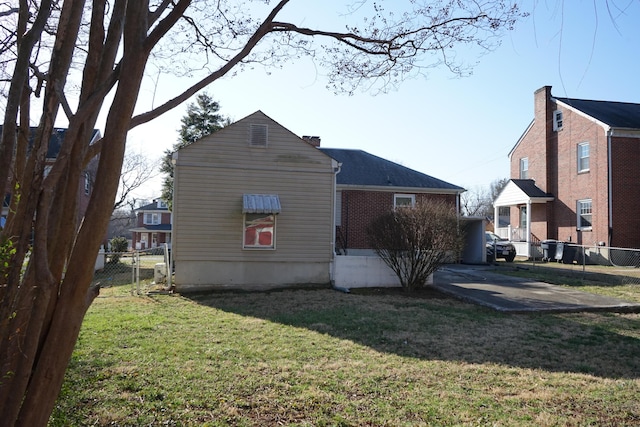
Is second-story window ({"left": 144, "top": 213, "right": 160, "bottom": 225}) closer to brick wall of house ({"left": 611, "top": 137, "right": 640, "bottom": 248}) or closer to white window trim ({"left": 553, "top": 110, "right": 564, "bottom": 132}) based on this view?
white window trim ({"left": 553, "top": 110, "right": 564, "bottom": 132})

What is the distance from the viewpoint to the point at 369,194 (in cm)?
1856

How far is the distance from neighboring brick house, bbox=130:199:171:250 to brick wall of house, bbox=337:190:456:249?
38.8 m

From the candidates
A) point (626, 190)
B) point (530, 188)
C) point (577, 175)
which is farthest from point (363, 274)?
point (530, 188)

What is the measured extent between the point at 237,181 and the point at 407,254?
5.09 meters

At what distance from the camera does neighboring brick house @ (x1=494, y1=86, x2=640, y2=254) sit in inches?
806

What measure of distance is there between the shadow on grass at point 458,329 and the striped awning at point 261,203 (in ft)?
7.61

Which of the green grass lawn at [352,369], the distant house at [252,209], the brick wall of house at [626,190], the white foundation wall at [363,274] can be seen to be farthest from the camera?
the brick wall of house at [626,190]

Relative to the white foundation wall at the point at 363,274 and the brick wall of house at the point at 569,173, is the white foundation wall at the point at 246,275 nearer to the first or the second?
the white foundation wall at the point at 363,274

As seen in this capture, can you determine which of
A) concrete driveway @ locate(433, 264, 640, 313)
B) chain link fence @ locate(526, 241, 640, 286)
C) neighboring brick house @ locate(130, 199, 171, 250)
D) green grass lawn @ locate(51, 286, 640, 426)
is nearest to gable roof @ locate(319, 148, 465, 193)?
concrete driveway @ locate(433, 264, 640, 313)

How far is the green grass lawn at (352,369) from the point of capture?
4.04 m

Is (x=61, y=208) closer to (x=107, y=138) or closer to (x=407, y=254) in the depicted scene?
(x=107, y=138)

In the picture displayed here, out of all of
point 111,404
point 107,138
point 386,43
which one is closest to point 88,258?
point 107,138

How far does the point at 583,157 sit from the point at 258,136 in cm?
1741

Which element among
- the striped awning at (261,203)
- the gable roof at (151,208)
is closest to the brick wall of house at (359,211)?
the striped awning at (261,203)
